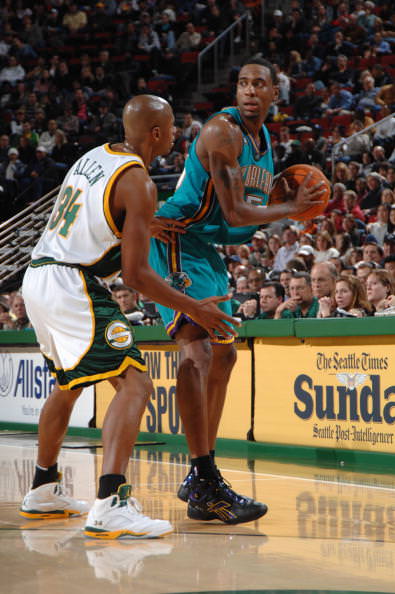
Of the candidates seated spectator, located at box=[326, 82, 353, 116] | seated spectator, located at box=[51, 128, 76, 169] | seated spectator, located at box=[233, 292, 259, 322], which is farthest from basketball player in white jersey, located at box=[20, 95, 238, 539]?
seated spectator, located at box=[51, 128, 76, 169]

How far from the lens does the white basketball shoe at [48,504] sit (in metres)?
4.28

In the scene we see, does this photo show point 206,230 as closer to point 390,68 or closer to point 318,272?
point 318,272

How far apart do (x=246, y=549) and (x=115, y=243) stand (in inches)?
56.8

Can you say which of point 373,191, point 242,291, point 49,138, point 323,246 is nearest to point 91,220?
point 242,291

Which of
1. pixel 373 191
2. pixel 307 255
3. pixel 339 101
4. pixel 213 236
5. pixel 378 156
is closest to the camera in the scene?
pixel 213 236

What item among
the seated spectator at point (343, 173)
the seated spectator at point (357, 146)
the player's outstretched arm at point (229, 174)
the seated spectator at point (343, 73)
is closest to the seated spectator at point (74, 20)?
the seated spectator at point (343, 73)

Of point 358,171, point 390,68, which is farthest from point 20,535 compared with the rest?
point 390,68

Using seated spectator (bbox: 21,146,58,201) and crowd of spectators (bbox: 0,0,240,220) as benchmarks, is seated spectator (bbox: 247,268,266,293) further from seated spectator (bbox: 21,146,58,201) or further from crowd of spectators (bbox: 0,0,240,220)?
seated spectator (bbox: 21,146,58,201)

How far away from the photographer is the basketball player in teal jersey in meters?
4.27

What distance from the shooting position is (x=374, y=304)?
7.73 m

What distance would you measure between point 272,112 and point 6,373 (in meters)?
8.22

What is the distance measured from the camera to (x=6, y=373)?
1020 centimetres

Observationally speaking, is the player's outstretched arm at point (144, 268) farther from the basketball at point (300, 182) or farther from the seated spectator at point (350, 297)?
the seated spectator at point (350, 297)

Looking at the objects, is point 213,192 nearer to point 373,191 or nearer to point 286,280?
point 286,280
